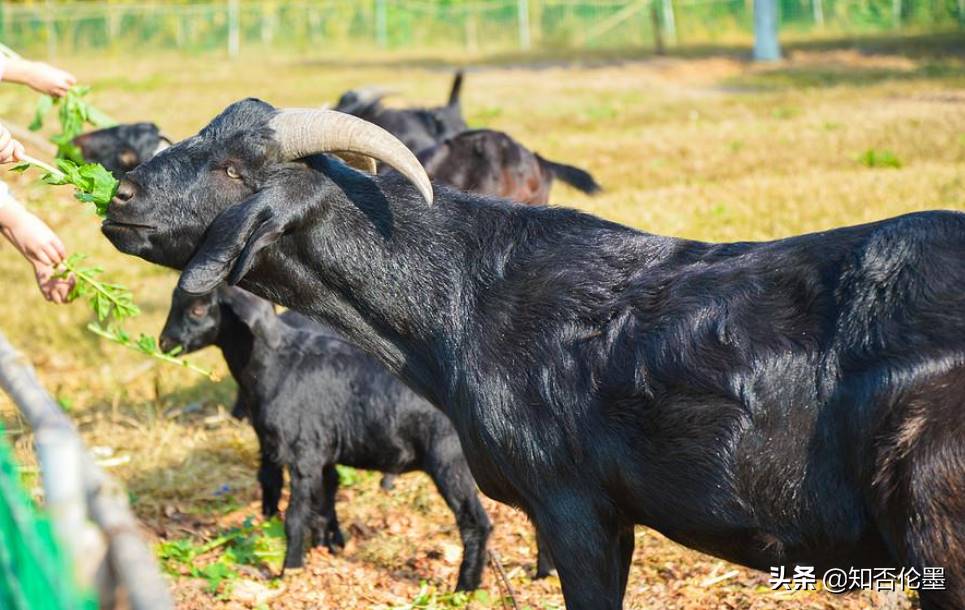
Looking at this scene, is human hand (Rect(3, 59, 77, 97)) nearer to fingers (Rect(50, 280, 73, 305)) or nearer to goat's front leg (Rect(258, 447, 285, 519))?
fingers (Rect(50, 280, 73, 305))

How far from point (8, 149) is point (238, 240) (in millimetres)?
1715

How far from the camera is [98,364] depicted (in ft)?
35.2

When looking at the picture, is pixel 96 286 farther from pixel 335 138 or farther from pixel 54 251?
pixel 335 138

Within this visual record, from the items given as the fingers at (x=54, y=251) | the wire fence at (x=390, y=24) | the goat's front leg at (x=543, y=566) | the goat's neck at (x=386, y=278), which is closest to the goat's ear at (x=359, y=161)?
the goat's neck at (x=386, y=278)

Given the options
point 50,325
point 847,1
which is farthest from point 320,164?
point 847,1

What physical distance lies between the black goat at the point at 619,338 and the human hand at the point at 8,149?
1072 millimetres

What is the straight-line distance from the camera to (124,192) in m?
4.73

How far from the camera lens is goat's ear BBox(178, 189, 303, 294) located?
444 centimetres

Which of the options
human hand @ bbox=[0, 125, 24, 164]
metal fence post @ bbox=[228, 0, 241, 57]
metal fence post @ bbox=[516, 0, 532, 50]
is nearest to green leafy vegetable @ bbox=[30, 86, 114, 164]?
human hand @ bbox=[0, 125, 24, 164]

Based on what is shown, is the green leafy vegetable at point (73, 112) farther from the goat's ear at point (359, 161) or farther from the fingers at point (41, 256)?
the goat's ear at point (359, 161)

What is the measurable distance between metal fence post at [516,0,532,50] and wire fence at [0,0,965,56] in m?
0.03

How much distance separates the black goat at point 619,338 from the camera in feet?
11.9

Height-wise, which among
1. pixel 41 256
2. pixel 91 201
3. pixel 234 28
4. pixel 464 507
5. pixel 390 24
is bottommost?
pixel 464 507

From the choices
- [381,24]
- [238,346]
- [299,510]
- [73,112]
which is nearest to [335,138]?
[299,510]
